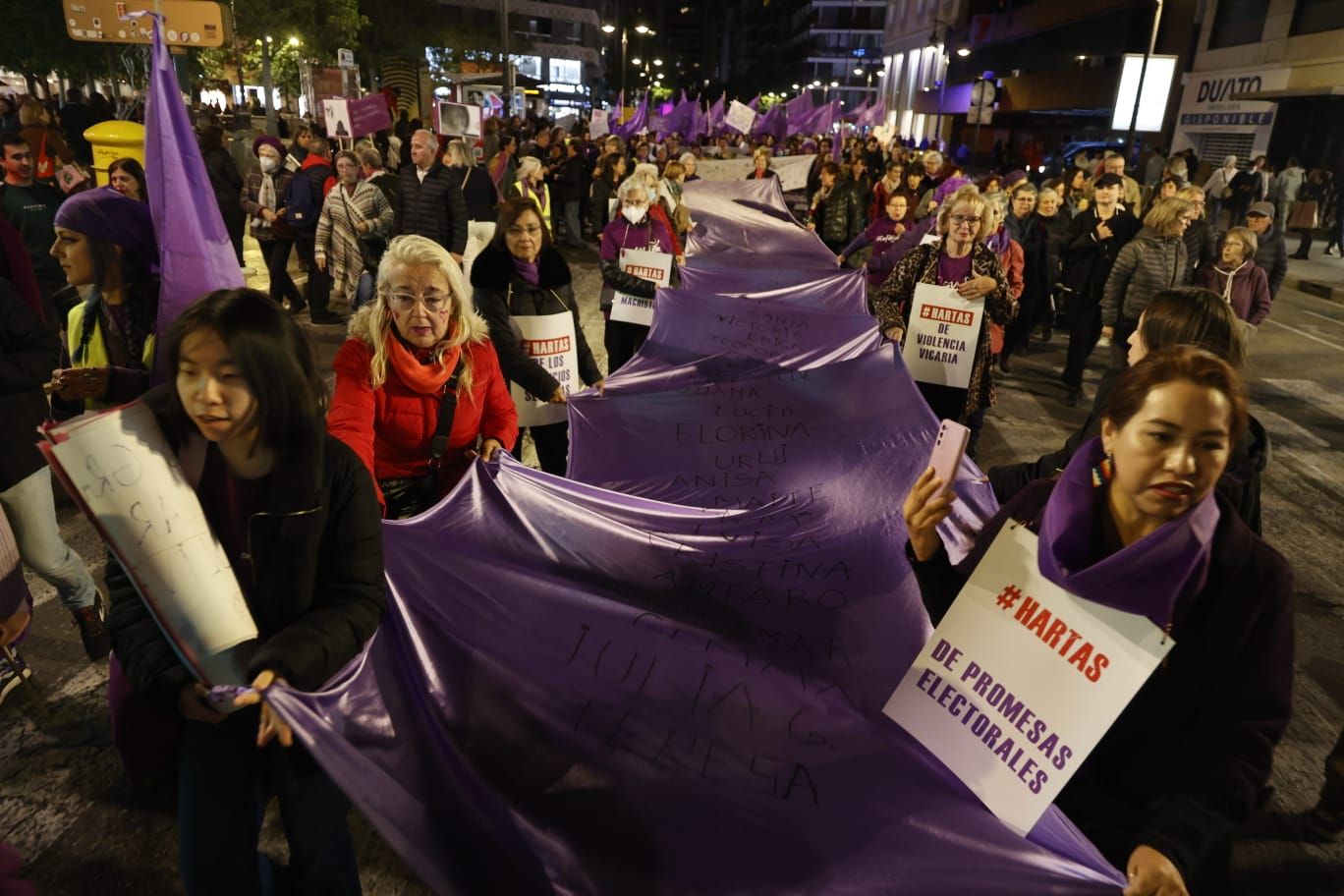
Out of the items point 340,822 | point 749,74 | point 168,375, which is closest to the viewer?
point 168,375

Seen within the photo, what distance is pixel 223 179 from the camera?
9.30 m

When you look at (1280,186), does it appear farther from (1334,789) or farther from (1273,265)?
(1334,789)

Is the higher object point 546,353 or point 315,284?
point 546,353

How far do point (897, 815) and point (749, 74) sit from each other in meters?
151

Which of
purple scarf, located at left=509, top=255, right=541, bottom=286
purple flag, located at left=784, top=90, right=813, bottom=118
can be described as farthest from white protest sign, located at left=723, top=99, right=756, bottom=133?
purple scarf, located at left=509, top=255, right=541, bottom=286

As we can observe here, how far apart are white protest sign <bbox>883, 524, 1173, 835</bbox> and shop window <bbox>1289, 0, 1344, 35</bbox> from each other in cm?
2800

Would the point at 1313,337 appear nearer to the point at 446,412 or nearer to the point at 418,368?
the point at 446,412

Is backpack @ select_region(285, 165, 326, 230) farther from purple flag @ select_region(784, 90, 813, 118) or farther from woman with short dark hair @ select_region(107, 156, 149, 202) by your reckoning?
purple flag @ select_region(784, 90, 813, 118)

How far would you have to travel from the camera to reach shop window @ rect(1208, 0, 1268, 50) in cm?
2577

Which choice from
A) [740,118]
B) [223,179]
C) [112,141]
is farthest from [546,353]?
[740,118]

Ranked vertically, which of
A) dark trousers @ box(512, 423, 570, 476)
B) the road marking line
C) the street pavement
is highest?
dark trousers @ box(512, 423, 570, 476)

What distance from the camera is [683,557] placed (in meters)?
3.07

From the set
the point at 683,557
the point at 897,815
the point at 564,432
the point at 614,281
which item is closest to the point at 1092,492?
the point at 897,815

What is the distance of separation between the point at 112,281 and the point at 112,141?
7065 mm
